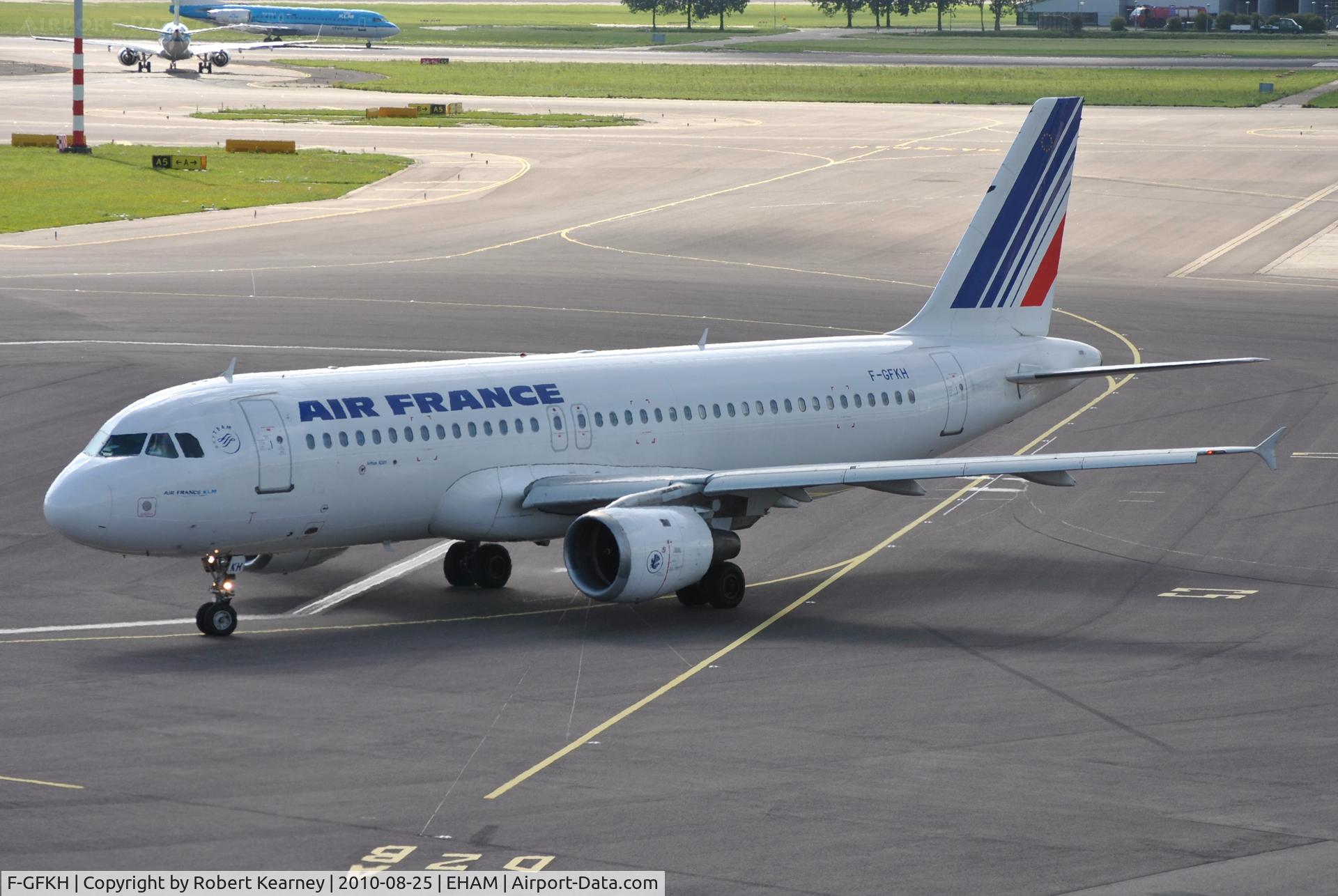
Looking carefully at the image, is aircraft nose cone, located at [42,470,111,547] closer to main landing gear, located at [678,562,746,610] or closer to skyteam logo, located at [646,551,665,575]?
skyteam logo, located at [646,551,665,575]

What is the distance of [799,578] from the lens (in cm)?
3875

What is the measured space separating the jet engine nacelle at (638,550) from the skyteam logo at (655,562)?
0.01 m

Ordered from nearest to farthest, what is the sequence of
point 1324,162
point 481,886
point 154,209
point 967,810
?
point 481,886 < point 967,810 < point 154,209 < point 1324,162

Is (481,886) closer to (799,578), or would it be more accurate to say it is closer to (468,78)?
(799,578)

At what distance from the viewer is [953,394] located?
42.3 meters

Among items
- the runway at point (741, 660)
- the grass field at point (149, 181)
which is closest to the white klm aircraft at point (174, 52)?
the grass field at point (149, 181)

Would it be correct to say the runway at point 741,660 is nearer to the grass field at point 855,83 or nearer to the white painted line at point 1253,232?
the white painted line at point 1253,232

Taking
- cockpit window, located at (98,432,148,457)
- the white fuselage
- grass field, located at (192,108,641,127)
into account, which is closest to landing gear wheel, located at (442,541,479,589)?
the white fuselage

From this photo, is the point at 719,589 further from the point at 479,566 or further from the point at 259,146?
the point at 259,146

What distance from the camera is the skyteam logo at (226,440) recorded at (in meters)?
33.5

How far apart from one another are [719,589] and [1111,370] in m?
10.7

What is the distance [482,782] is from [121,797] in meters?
4.61

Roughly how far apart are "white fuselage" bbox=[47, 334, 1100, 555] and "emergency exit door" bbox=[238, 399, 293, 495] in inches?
1.4

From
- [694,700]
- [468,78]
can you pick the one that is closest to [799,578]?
[694,700]
